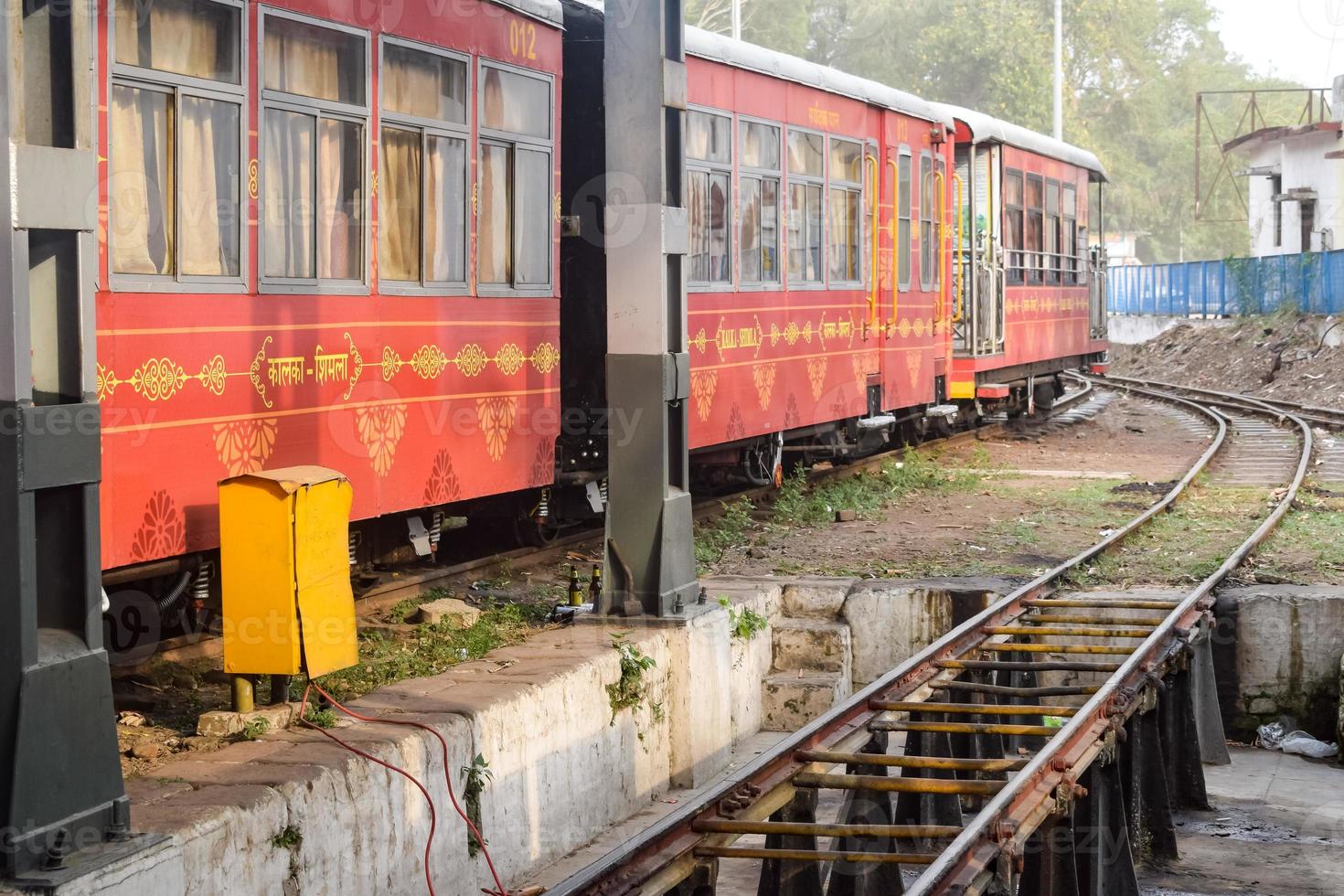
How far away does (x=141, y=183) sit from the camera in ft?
20.6

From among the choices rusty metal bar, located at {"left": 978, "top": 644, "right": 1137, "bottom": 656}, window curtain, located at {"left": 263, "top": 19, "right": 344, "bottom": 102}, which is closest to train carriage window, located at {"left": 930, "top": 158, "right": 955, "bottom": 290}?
rusty metal bar, located at {"left": 978, "top": 644, "right": 1137, "bottom": 656}

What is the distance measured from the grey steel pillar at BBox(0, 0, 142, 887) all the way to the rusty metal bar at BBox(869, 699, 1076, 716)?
3.56 meters

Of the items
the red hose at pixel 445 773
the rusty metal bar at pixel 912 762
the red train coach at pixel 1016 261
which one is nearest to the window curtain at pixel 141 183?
the red hose at pixel 445 773

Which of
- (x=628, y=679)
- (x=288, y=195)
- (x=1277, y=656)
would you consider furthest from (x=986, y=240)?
(x=288, y=195)

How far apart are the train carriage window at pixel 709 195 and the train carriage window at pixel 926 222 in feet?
15.9

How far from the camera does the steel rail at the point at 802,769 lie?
493 centimetres

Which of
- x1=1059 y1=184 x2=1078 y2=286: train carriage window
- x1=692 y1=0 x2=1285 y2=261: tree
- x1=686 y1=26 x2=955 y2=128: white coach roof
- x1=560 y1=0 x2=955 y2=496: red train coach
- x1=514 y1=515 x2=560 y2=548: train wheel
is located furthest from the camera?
x1=692 y1=0 x2=1285 y2=261: tree

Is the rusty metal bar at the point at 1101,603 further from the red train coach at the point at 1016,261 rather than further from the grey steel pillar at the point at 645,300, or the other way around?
the red train coach at the point at 1016,261

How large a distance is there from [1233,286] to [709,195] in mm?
34003

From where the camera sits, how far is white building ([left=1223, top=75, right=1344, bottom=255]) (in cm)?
4000

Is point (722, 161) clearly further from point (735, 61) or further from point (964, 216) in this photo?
point (964, 216)

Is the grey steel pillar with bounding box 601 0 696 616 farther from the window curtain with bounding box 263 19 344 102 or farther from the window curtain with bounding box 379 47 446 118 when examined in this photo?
the window curtain with bounding box 263 19 344 102

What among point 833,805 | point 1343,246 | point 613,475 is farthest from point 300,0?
point 1343,246

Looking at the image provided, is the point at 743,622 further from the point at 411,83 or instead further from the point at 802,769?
the point at 411,83
